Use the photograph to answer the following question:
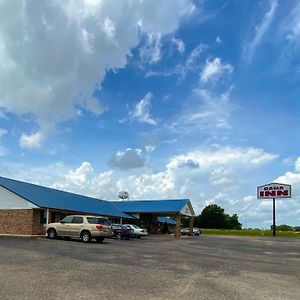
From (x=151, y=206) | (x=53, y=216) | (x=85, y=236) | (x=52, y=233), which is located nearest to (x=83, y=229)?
(x=85, y=236)

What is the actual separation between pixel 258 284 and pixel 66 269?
5.29m

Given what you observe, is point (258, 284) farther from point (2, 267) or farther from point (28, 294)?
point (2, 267)

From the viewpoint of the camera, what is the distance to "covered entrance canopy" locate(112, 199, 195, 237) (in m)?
57.2

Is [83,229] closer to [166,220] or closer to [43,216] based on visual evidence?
[43,216]

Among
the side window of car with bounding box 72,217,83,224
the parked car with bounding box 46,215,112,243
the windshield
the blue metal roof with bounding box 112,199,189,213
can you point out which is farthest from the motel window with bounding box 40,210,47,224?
the blue metal roof with bounding box 112,199,189,213

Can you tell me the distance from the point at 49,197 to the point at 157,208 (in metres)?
20.9

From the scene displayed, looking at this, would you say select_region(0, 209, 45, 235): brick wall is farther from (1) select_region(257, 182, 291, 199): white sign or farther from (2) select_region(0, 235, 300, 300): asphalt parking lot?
(1) select_region(257, 182, 291, 199): white sign

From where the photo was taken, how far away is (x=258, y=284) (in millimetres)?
12102

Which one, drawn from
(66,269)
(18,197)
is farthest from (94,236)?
(66,269)

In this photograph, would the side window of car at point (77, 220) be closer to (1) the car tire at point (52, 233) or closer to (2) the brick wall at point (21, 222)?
(1) the car tire at point (52, 233)

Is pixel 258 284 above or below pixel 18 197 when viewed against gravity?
below

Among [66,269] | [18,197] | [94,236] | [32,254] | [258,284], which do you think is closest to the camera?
[258,284]

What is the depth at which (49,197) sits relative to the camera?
41.2 metres

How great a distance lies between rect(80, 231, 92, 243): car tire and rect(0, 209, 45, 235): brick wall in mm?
7737
